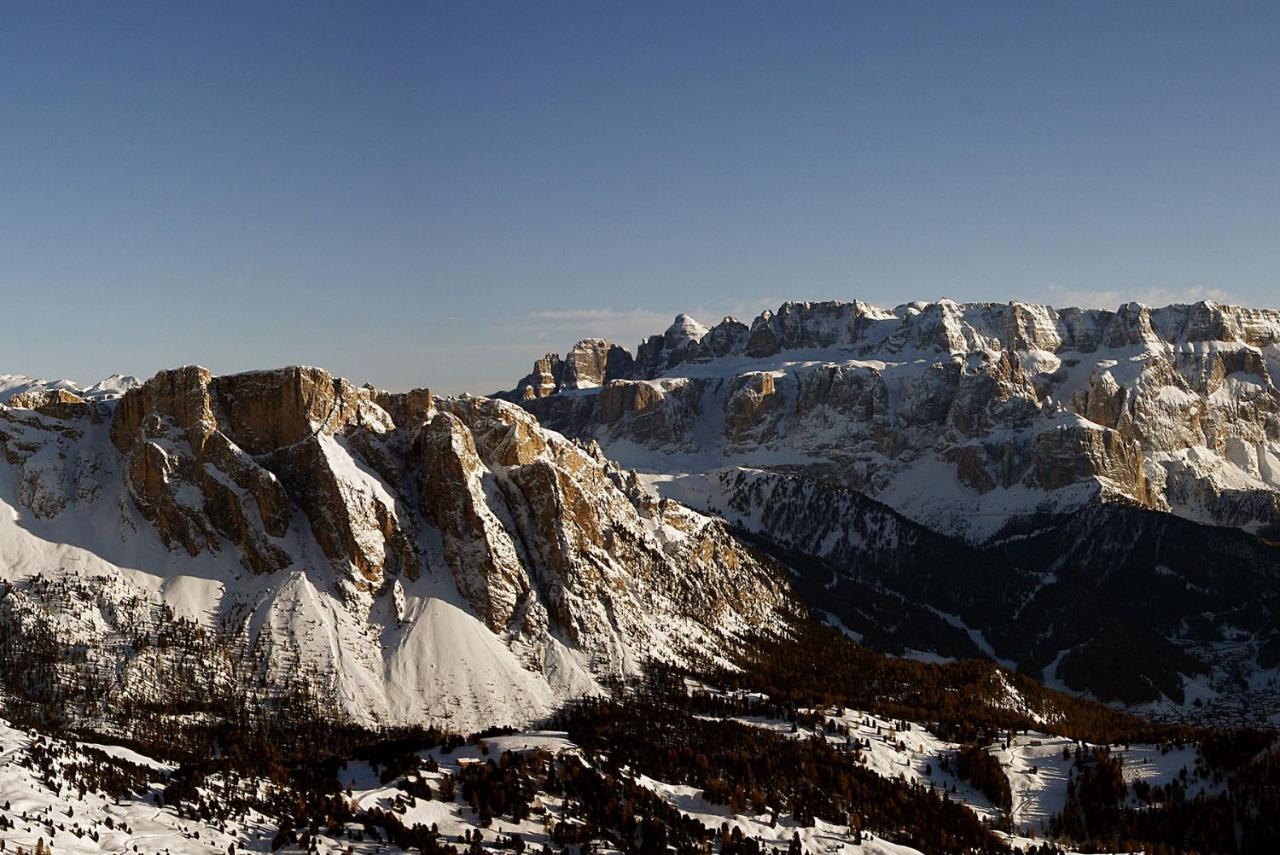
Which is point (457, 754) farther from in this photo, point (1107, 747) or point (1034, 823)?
point (1107, 747)

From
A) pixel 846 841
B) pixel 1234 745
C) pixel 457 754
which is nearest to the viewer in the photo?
pixel 846 841

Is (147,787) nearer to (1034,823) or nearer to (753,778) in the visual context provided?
(753,778)

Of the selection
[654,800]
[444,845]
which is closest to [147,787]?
[444,845]

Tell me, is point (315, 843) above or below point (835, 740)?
above

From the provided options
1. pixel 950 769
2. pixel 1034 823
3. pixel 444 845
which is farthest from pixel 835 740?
pixel 444 845

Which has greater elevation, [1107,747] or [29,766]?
[29,766]

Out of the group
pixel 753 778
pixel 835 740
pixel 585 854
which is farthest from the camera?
pixel 835 740

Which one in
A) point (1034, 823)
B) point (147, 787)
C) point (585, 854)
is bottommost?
point (1034, 823)

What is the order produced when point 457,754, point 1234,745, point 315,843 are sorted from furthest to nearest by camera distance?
point 1234,745 → point 457,754 → point 315,843

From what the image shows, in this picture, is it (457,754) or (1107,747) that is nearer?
(457,754)
